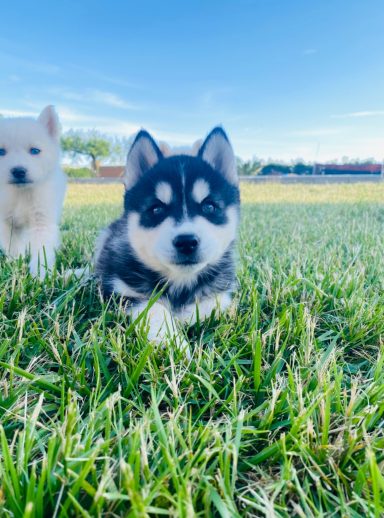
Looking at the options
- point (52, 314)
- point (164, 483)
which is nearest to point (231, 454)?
point (164, 483)

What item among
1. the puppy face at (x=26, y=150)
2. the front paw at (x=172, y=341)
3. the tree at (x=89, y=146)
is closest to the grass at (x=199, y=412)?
the front paw at (x=172, y=341)

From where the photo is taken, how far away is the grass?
92 centimetres

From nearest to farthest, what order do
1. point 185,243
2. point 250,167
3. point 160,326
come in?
point 160,326, point 185,243, point 250,167

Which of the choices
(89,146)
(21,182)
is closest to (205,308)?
(21,182)

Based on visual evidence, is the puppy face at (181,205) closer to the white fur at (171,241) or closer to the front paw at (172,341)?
the white fur at (171,241)

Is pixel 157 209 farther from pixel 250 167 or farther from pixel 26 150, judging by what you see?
pixel 250 167

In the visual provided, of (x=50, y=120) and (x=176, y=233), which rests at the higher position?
(x=50, y=120)

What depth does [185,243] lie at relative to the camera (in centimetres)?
196

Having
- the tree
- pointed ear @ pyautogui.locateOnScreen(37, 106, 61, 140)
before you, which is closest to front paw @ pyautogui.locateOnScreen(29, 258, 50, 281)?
pointed ear @ pyautogui.locateOnScreen(37, 106, 61, 140)

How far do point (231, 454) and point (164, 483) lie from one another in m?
0.23

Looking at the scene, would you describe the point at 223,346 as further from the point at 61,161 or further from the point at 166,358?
the point at 61,161

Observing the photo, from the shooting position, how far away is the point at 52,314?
75.7 inches

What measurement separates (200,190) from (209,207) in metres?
0.13

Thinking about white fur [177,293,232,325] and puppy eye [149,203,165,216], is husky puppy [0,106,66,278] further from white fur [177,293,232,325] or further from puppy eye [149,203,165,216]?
white fur [177,293,232,325]
